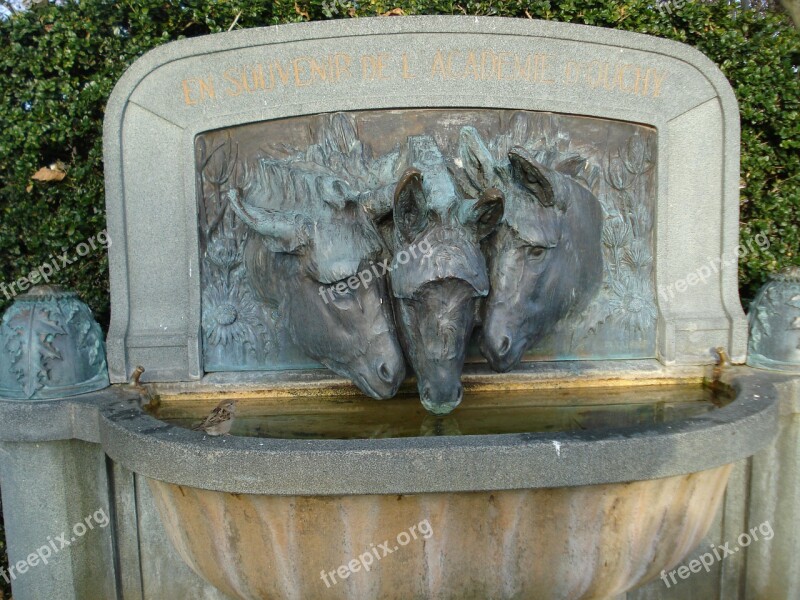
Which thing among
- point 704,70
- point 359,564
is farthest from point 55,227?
point 704,70

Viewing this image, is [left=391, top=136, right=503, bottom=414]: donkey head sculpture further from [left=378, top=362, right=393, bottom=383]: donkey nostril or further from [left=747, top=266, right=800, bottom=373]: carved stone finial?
[left=747, top=266, right=800, bottom=373]: carved stone finial

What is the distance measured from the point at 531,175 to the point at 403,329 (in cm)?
92

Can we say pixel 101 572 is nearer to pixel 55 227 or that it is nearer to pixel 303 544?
pixel 303 544

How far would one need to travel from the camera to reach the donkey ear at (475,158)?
10.1 feet

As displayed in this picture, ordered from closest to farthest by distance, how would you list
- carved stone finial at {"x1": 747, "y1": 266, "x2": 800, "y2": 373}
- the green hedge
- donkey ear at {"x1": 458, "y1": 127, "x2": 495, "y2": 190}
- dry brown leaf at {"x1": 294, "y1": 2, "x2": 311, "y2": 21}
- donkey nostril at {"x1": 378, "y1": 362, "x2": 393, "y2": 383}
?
1. donkey nostril at {"x1": 378, "y1": 362, "x2": 393, "y2": 383}
2. donkey ear at {"x1": 458, "y1": 127, "x2": 495, "y2": 190}
3. carved stone finial at {"x1": 747, "y1": 266, "x2": 800, "y2": 373}
4. the green hedge
5. dry brown leaf at {"x1": 294, "y1": 2, "x2": 311, "y2": 21}

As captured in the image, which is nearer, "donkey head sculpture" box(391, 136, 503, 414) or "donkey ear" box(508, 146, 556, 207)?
"donkey head sculpture" box(391, 136, 503, 414)

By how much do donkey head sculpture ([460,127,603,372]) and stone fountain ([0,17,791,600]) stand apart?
0.04 ft

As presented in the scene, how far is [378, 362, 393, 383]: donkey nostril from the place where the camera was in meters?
2.54

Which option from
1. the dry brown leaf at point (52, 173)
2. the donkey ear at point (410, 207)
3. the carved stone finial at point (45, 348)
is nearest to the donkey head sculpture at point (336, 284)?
the donkey ear at point (410, 207)

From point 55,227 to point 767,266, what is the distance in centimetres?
451

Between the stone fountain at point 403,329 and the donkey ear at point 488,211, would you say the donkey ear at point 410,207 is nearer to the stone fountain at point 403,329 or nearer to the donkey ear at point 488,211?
the stone fountain at point 403,329

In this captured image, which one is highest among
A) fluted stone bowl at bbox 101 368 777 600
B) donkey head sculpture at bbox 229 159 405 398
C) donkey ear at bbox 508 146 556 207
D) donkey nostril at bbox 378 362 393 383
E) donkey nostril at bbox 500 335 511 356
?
donkey ear at bbox 508 146 556 207

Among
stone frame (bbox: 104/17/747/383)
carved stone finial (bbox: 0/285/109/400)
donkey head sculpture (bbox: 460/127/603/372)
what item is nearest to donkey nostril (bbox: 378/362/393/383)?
donkey head sculpture (bbox: 460/127/603/372)

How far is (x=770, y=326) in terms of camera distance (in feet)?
10.6
